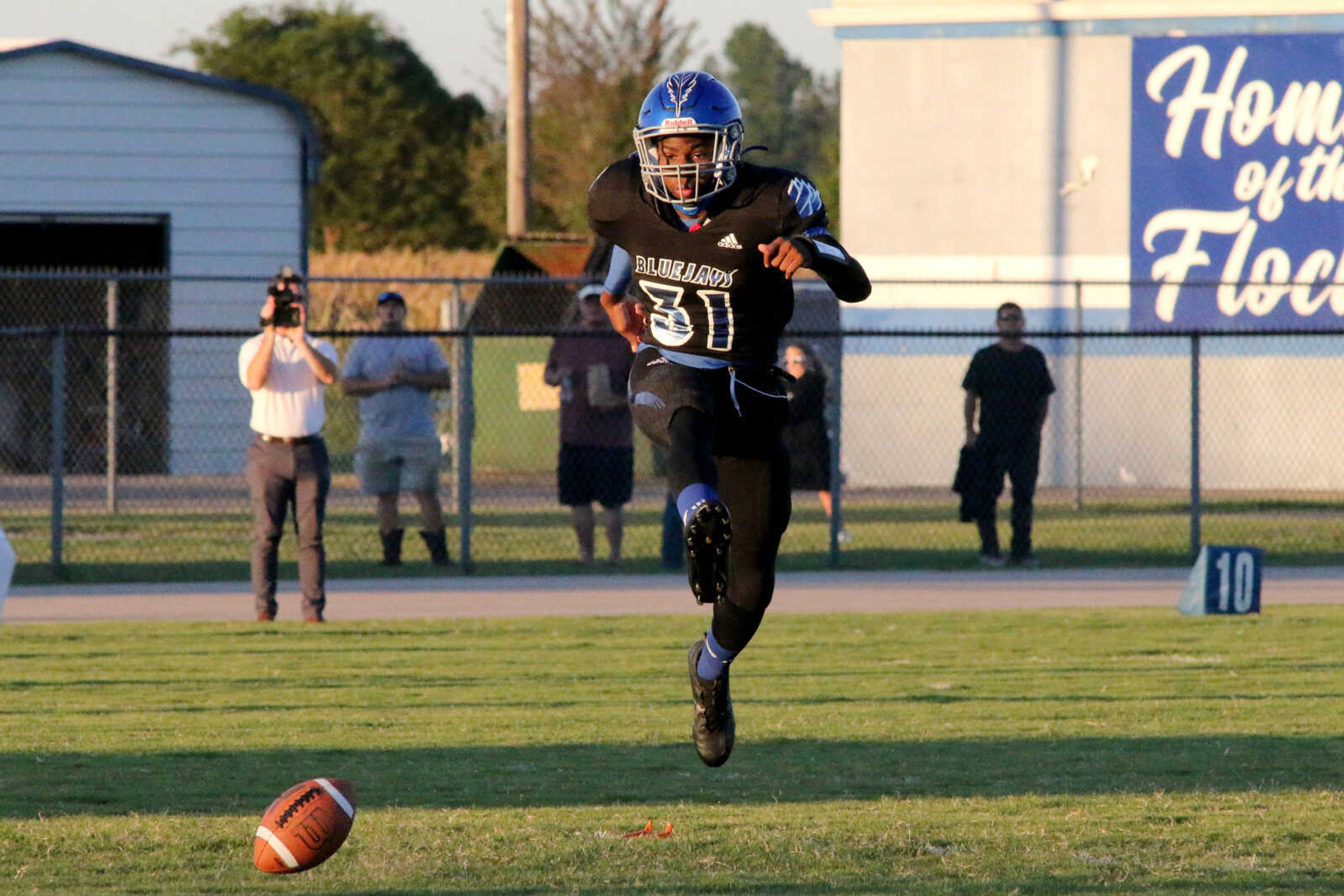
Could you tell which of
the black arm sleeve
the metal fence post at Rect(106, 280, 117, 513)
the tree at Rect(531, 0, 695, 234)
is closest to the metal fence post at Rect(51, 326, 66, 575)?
the metal fence post at Rect(106, 280, 117, 513)

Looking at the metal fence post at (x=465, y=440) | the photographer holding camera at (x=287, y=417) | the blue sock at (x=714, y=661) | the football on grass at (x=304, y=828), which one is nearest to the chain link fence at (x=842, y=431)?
the metal fence post at (x=465, y=440)

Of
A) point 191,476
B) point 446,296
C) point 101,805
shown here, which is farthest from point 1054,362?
point 101,805

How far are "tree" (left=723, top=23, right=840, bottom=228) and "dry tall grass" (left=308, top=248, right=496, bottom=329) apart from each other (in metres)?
13.0

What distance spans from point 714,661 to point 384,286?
1001 inches

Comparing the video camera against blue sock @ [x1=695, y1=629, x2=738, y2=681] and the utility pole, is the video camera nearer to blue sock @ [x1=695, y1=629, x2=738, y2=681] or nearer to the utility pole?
blue sock @ [x1=695, y1=629, x2=738, y2=681]

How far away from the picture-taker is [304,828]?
5609 millimetres

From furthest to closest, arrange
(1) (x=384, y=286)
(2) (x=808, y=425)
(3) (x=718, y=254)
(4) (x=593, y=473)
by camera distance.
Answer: (1) (x=384, y=286), (2) (x=808, y=425), (4) (x=593, y=473), (3) (x=718, y=254)

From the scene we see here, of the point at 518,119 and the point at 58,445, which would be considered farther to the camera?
the point at 518,119

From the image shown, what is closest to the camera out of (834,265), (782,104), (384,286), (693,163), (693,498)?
(693,498)

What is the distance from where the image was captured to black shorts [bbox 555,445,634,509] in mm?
14414

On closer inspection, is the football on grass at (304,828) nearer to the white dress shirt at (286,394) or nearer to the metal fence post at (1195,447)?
the white dress shirt at (286,394)

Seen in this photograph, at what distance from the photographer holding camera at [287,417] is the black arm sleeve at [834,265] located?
224 inches

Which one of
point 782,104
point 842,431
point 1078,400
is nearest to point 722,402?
point 1078,400

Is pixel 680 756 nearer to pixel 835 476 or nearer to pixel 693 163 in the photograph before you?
pixel 693 163
